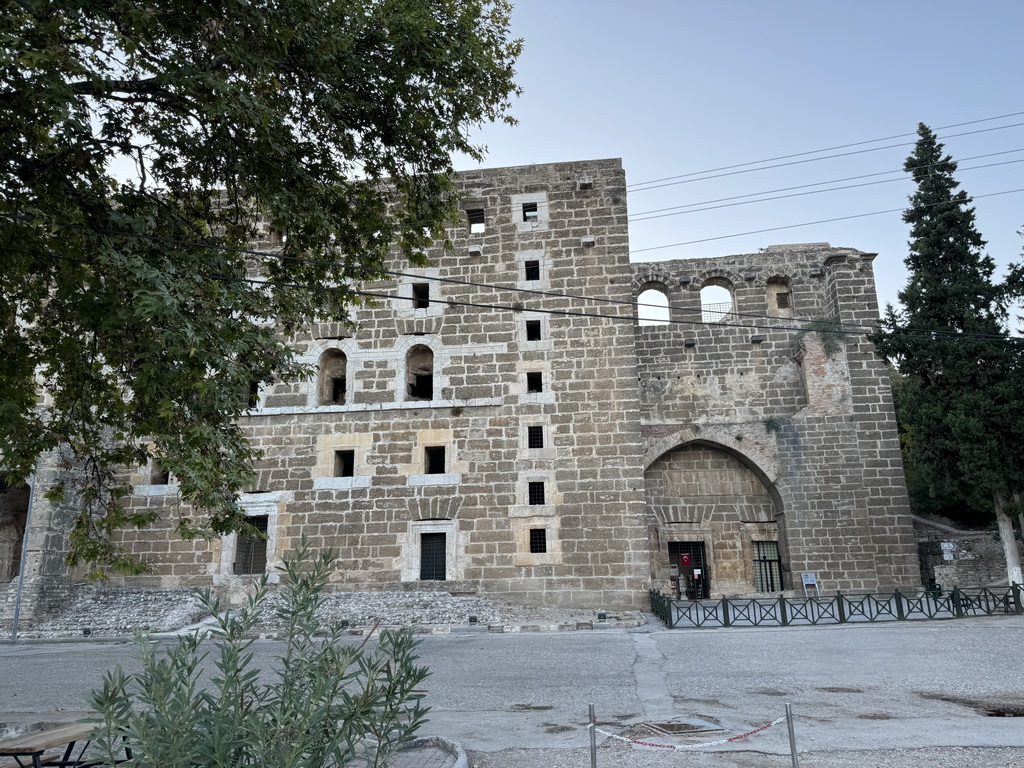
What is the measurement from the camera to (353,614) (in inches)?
635

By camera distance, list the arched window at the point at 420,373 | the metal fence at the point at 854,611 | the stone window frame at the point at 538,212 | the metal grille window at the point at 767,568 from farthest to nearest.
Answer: the metal grille window at the point at 767,568
the stone window frame at the point at 538,212
the arched window at the point at 420,373
the metal fence at the point at 854,611

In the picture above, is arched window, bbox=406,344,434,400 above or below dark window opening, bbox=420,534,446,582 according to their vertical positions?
above

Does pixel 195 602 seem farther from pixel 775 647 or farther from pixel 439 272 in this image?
pixel 775 647

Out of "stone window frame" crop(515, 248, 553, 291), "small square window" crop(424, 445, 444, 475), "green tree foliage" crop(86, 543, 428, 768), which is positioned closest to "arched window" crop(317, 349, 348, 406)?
"small square window" crop(424, 445, 444, 475)

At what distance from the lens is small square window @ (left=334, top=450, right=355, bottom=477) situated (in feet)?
A: 59.3

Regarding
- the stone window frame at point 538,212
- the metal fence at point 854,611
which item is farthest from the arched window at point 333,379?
the metal fence at point 854,611

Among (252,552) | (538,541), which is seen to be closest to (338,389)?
(252,552)

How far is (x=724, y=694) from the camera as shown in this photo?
8.05m

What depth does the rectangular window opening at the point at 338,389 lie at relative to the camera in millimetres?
19469

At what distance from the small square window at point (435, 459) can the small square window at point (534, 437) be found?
225 centimetres

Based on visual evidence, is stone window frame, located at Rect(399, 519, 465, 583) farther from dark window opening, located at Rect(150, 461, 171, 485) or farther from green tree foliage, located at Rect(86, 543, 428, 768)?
green tree foliage, located at Rect(86, 543, 428, 768)

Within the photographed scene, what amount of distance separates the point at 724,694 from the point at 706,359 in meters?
15.7

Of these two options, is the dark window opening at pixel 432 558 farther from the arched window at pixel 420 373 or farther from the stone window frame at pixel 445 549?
the arched window at pixel 420 373

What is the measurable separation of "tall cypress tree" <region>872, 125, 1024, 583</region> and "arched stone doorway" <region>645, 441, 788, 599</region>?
4.73 meters
